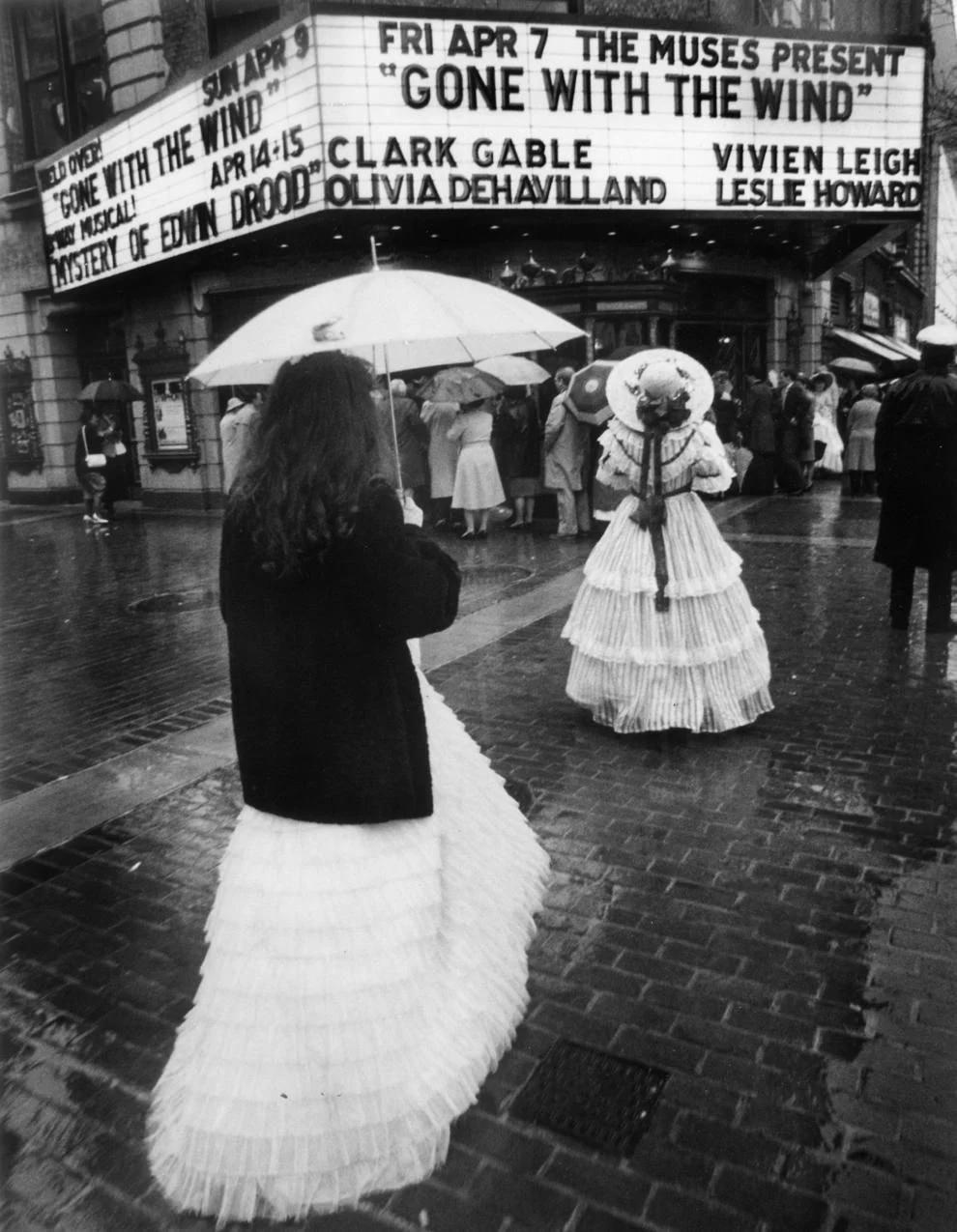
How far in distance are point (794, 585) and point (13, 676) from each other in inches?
246

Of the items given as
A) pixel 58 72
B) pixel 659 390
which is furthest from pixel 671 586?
pixel 58 72

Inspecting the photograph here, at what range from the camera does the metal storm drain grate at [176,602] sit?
913cm

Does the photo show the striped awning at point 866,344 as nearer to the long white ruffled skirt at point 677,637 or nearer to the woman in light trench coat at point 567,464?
the woman in light trench coat at point 567,464

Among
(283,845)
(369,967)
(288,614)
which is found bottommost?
(369,967)

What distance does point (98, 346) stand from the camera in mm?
19953

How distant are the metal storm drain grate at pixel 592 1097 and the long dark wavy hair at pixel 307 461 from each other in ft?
4.97

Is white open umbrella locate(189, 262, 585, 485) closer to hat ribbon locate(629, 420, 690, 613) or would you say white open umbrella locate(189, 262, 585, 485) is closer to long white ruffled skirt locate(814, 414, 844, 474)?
hat ribbon locate(629, 420, 690, 613)

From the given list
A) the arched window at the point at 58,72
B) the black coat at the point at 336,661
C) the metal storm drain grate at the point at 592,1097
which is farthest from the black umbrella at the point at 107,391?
the metal storm drain grate at the point at 592,1097

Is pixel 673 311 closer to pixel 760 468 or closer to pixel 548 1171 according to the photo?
pixel 760 468

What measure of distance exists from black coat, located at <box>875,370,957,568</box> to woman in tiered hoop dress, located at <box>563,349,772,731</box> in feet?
7.26

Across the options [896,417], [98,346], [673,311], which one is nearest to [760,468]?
[673,311]

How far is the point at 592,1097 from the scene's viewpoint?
262 cm

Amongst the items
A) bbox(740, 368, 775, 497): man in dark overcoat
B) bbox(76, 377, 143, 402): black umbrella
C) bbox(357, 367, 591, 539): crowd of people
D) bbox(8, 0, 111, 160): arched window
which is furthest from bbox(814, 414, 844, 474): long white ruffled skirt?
bbox(8, 0, 111, 160): arched window

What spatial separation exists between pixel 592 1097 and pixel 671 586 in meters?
3.07
